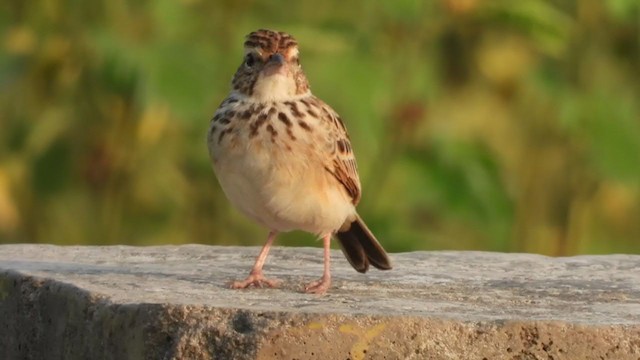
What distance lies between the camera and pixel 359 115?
29.8 feet

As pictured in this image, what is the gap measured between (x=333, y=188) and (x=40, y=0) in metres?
3.21

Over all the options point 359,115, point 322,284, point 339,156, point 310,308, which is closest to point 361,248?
point 339,156

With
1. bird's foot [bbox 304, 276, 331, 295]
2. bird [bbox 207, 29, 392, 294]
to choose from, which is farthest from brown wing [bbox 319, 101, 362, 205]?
bird's foot [bbox 304, 276, 331, 295]

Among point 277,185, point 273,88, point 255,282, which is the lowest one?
point 255,282

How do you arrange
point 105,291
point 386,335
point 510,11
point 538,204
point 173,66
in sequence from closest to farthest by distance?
point 386,335, point 105,291, point 173,66, point 510,11, point 538,204

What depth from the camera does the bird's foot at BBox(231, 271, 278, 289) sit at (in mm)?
6625

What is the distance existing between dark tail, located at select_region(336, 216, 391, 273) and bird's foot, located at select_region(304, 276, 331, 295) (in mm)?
426

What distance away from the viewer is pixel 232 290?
21.5 feet

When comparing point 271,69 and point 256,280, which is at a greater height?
point 271,69

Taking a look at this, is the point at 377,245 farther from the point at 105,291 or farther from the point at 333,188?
the point at 105,291

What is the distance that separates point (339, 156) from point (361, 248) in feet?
1.49

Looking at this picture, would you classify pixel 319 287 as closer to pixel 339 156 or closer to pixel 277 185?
pixel 277 185

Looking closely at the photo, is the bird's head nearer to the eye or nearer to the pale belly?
the eye

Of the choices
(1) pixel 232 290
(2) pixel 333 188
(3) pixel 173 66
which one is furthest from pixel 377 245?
(3) pixel 173 66
